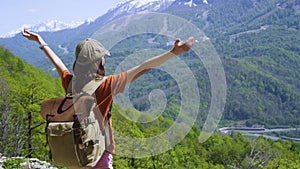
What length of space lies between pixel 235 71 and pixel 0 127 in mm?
153851

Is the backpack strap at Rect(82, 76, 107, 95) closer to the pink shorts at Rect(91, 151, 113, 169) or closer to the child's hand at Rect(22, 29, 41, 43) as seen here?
the pink shorts at Rect(91, 151, 113, 169)

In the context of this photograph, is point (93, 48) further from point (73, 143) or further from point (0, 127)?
point (0, 127)

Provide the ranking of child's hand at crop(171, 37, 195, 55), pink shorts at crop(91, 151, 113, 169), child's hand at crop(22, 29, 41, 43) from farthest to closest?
child's hand at crop(22, 29, 41, 43) < pink shorts at crop(91, 151, 113, 169) < child's hand at crop(171, 37, 195, 55)

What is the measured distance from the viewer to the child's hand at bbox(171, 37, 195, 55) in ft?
7.35

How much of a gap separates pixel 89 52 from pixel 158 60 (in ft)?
1.37

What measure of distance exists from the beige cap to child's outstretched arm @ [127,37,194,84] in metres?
0.19

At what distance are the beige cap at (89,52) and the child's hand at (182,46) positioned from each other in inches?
16.6

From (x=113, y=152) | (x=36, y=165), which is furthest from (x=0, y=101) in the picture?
(x=113, y=152)

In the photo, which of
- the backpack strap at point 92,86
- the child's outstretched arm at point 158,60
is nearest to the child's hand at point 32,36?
the backpack strap at point 92,86

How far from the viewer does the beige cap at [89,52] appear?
2459mm

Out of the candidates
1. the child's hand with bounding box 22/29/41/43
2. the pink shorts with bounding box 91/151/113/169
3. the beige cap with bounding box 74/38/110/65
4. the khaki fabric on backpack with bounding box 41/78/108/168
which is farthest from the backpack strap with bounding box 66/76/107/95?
the child's hand with bounding box 22/29/41/43

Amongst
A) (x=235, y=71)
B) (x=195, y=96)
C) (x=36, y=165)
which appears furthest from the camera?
(x=235, y=71)

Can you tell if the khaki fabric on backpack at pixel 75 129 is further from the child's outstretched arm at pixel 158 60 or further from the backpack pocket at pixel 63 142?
the child's outstretched arm at pixel 158 60

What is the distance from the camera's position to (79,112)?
243cm
